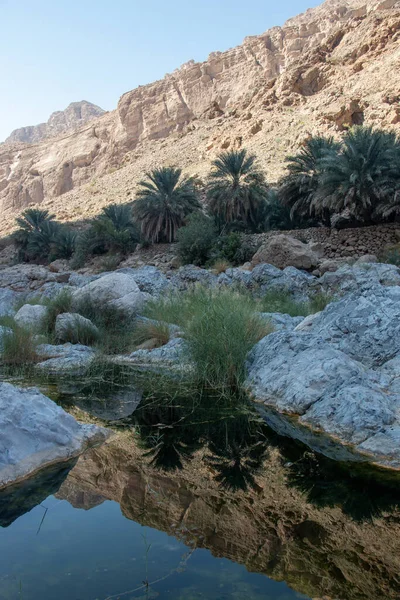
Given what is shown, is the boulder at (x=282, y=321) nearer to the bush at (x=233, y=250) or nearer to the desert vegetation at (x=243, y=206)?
the desert vegetation at (x=243, y=206)

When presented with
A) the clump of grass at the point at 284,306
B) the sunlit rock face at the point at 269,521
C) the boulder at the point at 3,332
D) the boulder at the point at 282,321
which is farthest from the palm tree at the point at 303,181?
the sunlit rock face at the point at 269,521

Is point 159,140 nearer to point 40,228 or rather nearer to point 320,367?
point 40,228

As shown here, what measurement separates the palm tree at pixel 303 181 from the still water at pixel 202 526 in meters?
20.3

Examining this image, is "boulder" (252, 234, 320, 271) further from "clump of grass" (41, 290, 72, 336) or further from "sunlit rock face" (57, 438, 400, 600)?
"sunlit rock face" (57, 438, 400, 600)

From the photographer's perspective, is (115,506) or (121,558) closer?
(121,558)

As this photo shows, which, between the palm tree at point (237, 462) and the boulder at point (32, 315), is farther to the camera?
the boulder at point (32, 315)

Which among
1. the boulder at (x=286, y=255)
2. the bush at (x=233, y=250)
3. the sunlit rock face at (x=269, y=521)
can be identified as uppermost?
the sunlit rock face at (x=269, y=521)

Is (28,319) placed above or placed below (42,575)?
below

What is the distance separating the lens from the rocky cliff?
40000 millimetres

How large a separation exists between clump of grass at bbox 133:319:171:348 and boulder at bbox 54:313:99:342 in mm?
847

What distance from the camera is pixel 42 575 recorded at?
2764 mm

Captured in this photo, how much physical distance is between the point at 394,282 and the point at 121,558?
34.3 ft

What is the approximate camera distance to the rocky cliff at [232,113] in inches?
1575

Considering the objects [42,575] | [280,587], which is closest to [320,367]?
[280,587]
